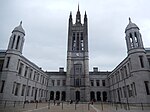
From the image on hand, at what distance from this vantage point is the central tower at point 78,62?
2175 inches

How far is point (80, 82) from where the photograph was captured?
5706cm

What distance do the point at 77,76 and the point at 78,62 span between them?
6.25 metres

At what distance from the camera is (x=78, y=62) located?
6000 cm

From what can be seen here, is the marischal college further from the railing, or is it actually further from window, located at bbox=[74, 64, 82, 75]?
the railing

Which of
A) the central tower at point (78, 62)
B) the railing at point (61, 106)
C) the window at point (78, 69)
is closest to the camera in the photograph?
the railing at point (61, 106)

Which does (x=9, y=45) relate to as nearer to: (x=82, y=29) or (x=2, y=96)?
(x=2, y=96)

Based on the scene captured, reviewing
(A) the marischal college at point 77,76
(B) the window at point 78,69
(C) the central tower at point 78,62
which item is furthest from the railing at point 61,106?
(B) the window at point 78,69

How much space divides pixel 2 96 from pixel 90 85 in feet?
123

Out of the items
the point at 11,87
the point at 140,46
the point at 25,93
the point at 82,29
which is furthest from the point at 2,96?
the point at 82,29

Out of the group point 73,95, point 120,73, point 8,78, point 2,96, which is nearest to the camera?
point 2,96

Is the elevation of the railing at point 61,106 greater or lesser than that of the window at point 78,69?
lesser

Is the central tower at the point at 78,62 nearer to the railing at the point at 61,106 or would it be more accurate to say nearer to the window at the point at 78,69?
the window at the point at 78,69

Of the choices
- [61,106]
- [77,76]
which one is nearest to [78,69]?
[77,76]

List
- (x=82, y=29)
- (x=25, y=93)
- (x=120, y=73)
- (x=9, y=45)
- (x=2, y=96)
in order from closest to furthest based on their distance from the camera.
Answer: (x=2, y=96), (x=9, y=45), (x=25, y=93), (x=120, y=73), (x=82, y=29)
